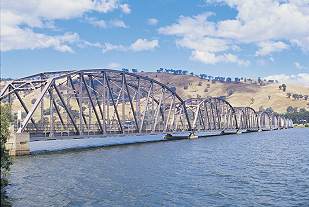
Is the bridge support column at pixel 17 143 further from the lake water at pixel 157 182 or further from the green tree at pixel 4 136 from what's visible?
the green tree at pixel 4 136

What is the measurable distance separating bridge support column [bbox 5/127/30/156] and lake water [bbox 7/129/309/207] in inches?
162

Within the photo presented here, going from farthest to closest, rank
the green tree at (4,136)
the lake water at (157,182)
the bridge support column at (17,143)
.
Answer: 1. the bridge support column at (17,143)
2. the lake water at (157,182)
3. the green tree at (4,136)

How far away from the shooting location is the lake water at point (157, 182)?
150 feet

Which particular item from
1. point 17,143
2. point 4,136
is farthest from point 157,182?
point 17,143

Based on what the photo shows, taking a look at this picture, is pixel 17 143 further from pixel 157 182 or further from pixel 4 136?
pixel 4 136

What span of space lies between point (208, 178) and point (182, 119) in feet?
405

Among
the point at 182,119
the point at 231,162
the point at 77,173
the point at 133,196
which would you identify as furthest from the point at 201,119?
the point at 133,196

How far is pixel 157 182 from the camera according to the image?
57.2 m

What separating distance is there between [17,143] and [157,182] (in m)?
39.2

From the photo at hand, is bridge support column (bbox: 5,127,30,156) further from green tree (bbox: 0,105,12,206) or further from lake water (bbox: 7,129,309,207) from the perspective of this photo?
green tree (bbox: 0,105,12,206)

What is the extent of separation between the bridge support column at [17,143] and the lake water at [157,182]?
412cm

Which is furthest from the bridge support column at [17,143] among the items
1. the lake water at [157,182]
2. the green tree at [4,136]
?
the green tree at [4,136]

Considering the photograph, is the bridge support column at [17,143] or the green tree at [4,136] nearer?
the green tree at [4,136]

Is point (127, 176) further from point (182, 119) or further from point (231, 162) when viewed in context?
point (182, 119)
